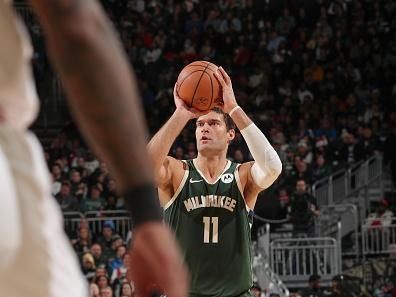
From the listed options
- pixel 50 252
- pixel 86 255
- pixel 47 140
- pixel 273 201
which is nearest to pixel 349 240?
pixel 273 201

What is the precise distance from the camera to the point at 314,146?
18047mm

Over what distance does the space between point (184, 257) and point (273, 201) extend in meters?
9.16

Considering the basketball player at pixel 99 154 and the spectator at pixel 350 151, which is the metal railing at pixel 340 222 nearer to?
the spectator at pixel 350 151

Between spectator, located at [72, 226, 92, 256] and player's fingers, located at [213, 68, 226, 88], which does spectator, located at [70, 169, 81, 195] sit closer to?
spectator, located at [72, 226, 92, 256]

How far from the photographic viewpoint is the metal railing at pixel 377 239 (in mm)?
15648

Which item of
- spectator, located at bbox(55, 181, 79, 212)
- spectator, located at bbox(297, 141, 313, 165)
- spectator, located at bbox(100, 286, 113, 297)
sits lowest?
spectator, located at bbox(100, 286, 113, 297)

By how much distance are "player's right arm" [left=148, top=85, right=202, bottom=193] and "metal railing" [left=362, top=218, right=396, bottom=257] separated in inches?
354

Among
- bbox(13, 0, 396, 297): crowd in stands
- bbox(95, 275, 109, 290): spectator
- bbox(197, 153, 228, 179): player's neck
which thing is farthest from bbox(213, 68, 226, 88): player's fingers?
bbox(13, 0, 396, 297): crowd in stands

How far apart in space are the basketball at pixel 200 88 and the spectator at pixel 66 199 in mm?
8867

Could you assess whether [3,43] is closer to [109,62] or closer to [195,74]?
[109,62]

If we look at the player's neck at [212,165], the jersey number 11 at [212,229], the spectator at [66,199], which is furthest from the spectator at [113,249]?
the jersey number 11 at [212,229]

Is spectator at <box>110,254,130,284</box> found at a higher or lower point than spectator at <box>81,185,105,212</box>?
lower

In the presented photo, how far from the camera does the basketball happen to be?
6789 mm

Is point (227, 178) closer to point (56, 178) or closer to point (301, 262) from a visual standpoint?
point (301, 262)
